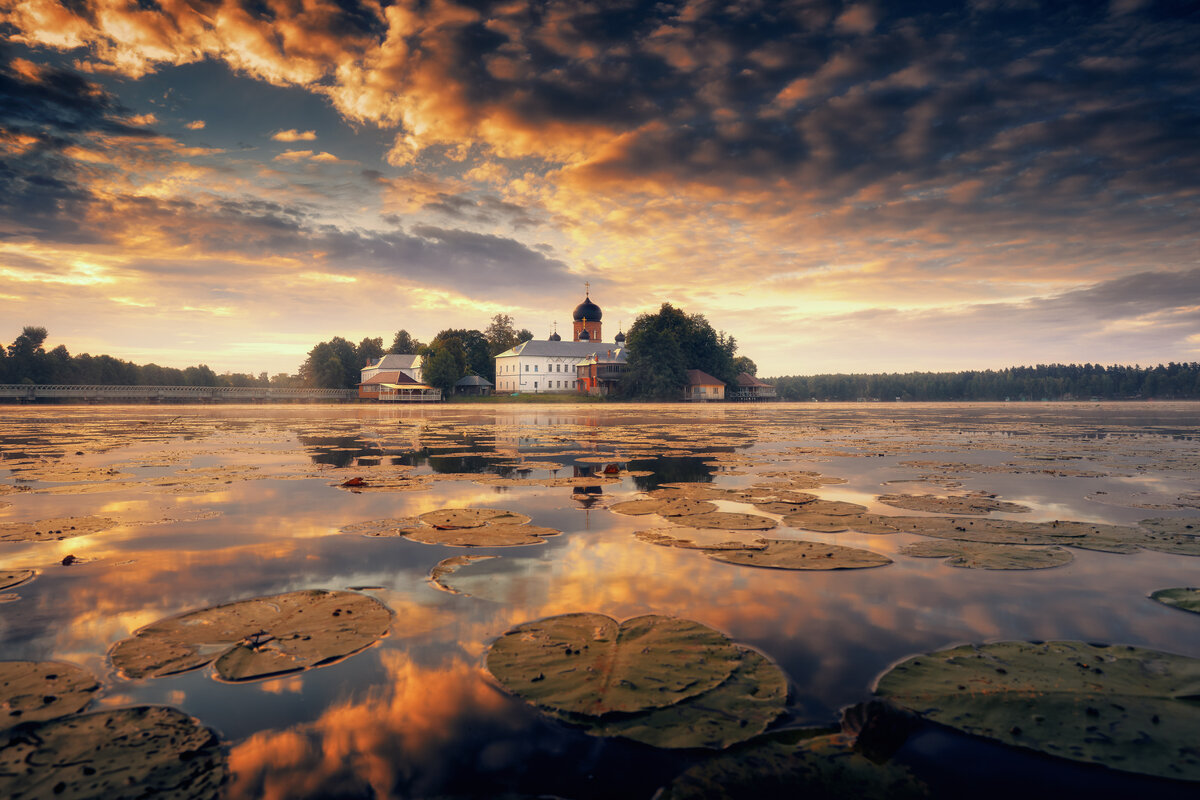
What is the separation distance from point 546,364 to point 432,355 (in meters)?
23.5

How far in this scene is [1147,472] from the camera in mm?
12914

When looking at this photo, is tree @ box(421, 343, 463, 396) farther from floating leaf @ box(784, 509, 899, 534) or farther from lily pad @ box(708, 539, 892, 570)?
lily pad @ box(708, 539, 892, 570)

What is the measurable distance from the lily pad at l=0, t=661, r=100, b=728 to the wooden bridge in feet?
343

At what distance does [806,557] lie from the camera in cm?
621

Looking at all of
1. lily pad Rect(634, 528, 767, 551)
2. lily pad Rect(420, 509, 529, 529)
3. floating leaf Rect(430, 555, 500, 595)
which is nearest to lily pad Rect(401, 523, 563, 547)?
lily pad Rect(420, 509, 529, 529)

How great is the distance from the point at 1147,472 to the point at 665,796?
1630 cm

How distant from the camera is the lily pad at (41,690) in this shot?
307 centimetres

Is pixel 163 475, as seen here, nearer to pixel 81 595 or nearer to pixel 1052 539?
pixel 81 595

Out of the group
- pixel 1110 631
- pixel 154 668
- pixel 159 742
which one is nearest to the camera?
pixel 159 742

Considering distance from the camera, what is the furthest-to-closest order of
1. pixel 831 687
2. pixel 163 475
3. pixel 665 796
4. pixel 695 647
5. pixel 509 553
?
pixel 163 475 < pixel 509 553 < pixel 695 647 < pixel 831 687 < pixel 665 796

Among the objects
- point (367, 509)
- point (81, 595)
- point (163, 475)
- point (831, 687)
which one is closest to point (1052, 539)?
point (831, 687)

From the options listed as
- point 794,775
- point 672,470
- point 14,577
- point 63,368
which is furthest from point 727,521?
point 63,368

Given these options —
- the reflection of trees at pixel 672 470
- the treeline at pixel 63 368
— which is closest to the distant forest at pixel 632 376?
the treeline at pixel 63 368

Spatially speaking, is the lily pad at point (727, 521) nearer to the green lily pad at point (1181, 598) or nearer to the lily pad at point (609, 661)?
the lily pad at point (609, 661)
